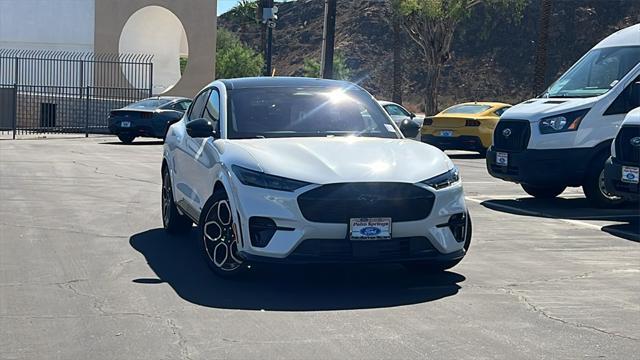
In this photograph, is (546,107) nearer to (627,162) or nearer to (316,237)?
(627,162)

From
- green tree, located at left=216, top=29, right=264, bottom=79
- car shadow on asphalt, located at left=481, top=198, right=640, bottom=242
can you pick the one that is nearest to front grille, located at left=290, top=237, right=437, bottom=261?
car shadow on asphalt, located at left=481, top=198, right=640, bottom=242

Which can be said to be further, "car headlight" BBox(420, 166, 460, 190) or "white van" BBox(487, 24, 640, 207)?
"white van" BBox(487, 24, 640, 207)

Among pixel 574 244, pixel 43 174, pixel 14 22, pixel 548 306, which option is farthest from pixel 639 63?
pixel 14 22

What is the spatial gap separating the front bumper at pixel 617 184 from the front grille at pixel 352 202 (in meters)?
4.74

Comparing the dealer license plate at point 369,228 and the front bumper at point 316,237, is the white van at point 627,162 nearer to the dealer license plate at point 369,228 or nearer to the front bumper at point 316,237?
the front bumper at point 316,237

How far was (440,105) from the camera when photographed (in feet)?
219

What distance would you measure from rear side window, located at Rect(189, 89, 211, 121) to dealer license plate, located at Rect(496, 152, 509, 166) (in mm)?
5123

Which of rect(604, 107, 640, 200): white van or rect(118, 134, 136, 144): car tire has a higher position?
rect(604, 107, 640, 200): white van

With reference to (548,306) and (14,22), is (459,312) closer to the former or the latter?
(548,306)

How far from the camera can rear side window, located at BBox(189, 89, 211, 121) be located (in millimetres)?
9484

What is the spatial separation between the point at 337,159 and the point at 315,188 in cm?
46

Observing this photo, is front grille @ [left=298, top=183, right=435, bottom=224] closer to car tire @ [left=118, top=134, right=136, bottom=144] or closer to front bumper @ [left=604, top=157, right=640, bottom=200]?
front bumper @ [left=604, top=157, right=640, bottom=200]

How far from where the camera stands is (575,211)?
42.0 ft

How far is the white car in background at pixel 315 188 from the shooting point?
23.2 feet
